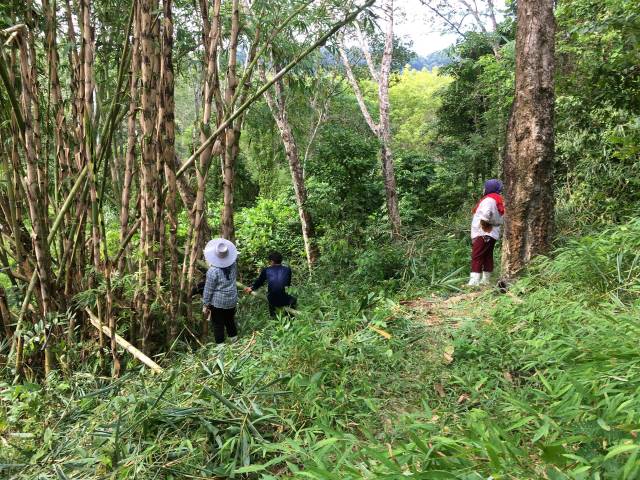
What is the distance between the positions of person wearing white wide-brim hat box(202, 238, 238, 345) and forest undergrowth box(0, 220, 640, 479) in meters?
0.83

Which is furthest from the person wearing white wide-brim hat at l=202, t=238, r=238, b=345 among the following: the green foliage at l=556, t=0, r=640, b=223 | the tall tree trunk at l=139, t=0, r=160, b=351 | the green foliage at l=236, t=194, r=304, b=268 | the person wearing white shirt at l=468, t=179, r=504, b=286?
the green foliage at l=236, t=194, r=304, b=268

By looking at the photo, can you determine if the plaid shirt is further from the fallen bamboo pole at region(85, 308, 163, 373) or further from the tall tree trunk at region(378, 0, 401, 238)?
the tall tree trunk at region(378, 0, 401, 238)

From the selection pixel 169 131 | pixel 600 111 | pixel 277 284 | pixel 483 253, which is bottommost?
pixel 277 284

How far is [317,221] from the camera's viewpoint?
30.0 feet

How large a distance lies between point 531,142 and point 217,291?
316 centimetres

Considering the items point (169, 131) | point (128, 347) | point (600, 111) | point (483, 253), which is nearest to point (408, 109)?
Result: point (600, 111)

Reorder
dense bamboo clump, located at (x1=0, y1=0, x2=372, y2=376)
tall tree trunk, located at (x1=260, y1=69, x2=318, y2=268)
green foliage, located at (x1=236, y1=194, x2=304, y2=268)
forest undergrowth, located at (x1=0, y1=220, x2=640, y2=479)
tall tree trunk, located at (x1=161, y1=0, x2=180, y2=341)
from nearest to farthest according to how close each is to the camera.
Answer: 1. forest undergrowth, located at (x1=0, y1=220, x2=640, y2=479)
2. dense bamboo clump, located at (x1=0, y1=0, x2=372, y2=376)
3. tall tree trunk, located at (x1=161, y1=0, x2=180, y2=341)
4. tall tree trunk, located at (x1=260, y1=69, x2=318, y2=268)
5. green foliage, located at (x1=236, y1=194, x2=304, y2=268)

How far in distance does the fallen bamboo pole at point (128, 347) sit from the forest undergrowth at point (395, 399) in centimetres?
15

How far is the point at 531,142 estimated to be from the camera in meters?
3.79

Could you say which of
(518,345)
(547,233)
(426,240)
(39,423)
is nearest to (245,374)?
(39,423)

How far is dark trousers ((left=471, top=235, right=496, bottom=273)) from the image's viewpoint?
172 inches

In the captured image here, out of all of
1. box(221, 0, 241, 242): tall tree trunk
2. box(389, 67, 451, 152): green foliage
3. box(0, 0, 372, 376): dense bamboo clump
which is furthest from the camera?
box(389, 67, 451, 152): green foliage

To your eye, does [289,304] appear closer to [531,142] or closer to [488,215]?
[488,215]

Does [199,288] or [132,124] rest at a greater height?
[132,124]
